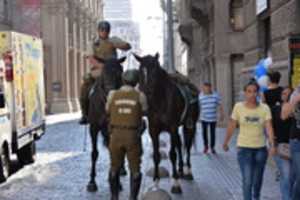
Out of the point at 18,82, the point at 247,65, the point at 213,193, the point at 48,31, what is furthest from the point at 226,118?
the point at 48,31

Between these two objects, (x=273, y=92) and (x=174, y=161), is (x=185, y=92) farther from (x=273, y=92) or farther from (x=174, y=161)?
(x=273, y=92)

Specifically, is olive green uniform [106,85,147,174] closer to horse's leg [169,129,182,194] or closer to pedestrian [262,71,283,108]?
pedestrian [262,71,283,108]

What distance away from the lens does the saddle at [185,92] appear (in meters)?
11.8

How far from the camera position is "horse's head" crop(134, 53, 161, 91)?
10.5 metres

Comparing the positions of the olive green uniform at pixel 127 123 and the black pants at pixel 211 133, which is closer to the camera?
the olive green uniform at pixel 127 123

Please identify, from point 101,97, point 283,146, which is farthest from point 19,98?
point 283,146

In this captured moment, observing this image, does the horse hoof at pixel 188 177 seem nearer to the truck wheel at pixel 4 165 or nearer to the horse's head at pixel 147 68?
the horse's head at pixel 147 68

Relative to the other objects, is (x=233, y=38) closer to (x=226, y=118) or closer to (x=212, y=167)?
(x=226, y=118)

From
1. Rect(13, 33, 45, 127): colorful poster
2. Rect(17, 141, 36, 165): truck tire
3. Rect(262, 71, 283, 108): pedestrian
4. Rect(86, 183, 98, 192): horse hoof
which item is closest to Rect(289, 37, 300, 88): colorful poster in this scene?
Rect(262, 71, 283, 108): pedestrian

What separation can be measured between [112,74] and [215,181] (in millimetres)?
3228

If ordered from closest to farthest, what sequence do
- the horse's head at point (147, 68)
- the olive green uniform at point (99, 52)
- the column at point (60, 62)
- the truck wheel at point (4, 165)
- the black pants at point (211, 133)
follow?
the horse's head at point (147, 68) → the olive green uniform at point (99, 52) → the truck wheel at point (4, 165) → the black pants at point (211, 133) → the column at point (60, 62)

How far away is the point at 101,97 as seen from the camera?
11.4 meters

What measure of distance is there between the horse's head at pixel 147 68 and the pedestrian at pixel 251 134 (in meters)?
2.11

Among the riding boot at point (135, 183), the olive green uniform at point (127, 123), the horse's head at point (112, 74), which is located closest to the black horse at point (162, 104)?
the horse's head at point (112, 74)
